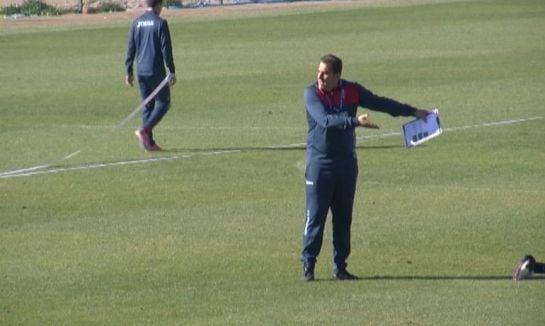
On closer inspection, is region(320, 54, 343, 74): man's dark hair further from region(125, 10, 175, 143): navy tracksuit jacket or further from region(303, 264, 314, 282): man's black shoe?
region(125, 10, 175, 143): navy tracksuit jacket

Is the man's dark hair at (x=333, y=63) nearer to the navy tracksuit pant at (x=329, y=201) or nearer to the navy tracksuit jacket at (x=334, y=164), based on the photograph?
the navy tracksuit jacket at (x=334, y=164)

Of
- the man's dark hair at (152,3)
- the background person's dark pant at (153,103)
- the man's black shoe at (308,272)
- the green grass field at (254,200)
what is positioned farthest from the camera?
the man's dark hair at (152,3)

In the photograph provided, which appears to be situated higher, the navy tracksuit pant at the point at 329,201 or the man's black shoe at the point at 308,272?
the navy tracksuit pant at the point at 329,201

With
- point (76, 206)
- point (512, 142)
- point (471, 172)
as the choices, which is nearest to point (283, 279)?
point (76, 206)

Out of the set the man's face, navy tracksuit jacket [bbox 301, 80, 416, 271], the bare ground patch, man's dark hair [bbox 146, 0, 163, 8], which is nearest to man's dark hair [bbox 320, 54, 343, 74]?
the man's face

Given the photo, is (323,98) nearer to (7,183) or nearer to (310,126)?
(310,126)

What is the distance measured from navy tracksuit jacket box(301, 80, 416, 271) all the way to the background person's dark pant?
8.15m

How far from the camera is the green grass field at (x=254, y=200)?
472 inches

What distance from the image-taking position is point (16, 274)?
13.1 meters

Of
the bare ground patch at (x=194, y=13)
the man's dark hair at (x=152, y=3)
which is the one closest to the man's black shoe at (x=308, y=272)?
the man's dark hair at (x=152, y=3)

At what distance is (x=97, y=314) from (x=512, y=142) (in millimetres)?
10343

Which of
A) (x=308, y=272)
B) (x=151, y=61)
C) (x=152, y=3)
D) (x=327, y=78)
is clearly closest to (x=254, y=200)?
(x=308, y=272)

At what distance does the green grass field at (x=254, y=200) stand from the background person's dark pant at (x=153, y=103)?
0.53 m

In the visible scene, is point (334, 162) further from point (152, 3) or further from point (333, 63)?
point (152, 3)
